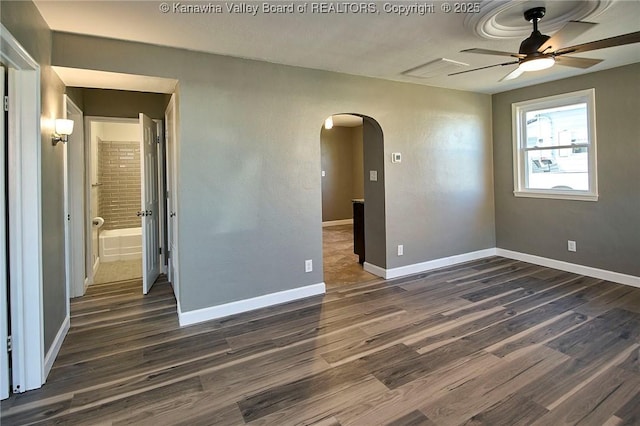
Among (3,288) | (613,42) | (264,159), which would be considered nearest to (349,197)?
(264,159)

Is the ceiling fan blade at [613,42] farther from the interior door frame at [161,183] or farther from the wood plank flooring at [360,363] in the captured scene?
the interior door frame at [161,183]

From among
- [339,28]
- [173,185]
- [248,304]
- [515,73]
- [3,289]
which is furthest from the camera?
[173,185]

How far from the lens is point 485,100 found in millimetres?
5238

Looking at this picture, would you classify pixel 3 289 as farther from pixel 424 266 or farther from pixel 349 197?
pixel 349 197

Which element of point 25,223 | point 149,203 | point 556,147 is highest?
point 556,147

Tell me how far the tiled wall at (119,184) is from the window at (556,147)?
20.8 ft

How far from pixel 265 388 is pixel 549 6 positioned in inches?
122

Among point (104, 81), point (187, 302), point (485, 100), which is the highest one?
point (485, 100)

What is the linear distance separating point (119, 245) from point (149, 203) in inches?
79.7

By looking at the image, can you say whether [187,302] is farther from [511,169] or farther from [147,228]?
[511,169]

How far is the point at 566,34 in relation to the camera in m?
2.29

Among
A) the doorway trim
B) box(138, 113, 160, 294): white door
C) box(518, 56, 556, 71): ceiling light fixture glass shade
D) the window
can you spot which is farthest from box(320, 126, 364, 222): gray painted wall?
the doorway trim

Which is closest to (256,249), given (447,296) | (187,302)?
(187,302)

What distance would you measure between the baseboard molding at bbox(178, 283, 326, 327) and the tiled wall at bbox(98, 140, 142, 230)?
12.4 ft
